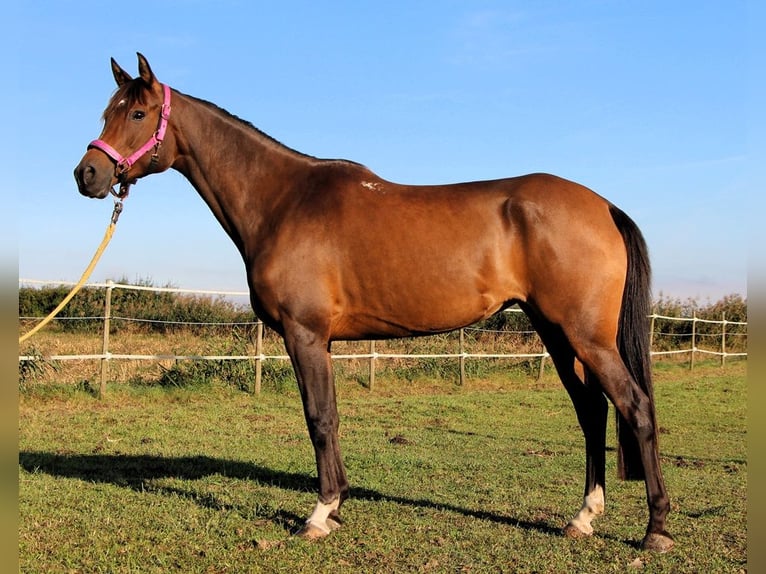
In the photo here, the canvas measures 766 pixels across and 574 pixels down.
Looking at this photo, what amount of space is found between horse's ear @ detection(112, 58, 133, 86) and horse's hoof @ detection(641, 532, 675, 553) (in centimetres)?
437

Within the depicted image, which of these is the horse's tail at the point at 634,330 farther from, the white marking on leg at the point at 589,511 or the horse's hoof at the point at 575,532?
the horse's hoof at the point at 575,532

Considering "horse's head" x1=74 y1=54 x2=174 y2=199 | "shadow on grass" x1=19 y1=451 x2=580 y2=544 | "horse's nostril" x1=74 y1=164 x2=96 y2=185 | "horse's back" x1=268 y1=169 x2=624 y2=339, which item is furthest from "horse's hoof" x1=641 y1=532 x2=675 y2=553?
"horse's nostril" x1=74 y1=164 x2=96 y2=185

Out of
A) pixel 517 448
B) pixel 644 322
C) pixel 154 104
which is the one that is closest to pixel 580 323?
pixel 644 322

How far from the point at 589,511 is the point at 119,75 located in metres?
4.20

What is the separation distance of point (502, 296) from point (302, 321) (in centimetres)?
123

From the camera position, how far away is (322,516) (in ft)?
13.1

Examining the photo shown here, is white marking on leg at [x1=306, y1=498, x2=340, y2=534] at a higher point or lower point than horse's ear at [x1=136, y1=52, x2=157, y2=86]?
lower

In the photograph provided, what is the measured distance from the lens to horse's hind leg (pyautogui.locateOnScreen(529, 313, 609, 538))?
409 cm

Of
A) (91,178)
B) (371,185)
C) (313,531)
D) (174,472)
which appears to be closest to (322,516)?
(313,531)

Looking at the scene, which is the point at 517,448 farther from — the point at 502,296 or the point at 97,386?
the point at 97,386

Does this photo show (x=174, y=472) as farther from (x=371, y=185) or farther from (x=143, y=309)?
(x=143, y=309)

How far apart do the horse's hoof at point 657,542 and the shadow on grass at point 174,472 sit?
0.83 metres

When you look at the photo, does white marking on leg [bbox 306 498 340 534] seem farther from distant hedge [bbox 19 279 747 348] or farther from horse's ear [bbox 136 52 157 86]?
distant hedge [bbox 19 279 747 348]

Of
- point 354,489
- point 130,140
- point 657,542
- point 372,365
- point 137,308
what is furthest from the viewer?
point 137,308
